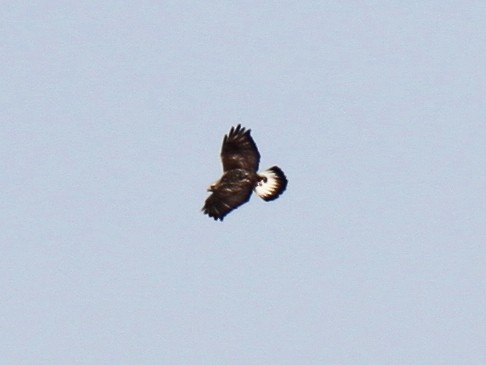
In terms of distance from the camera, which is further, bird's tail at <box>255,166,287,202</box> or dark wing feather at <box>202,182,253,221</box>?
dark wing feather at <box>202,182,253,221</box>

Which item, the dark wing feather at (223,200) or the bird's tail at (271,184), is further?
the dark wing feather at (223,200)

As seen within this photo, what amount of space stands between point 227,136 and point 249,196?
74.1 inches

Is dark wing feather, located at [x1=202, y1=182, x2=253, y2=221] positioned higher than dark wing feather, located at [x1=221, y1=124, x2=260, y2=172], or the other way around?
dark wing feather, located at [x1=221, y1=124, x2=260, y2=172]

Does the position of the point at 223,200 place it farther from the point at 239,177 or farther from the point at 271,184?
the point at 271,184

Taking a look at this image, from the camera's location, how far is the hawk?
32062 millimetres

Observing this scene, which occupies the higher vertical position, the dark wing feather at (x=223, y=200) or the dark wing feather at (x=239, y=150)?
the dark wing feather at (x=239, y=150)

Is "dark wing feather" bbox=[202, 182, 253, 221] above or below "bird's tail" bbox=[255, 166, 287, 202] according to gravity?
below

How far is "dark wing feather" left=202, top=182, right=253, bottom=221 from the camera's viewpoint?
32281 millimetres

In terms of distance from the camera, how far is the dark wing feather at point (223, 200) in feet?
106

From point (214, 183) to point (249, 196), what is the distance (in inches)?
43.7

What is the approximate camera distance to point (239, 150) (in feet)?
105

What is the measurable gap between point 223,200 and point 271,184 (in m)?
1.42

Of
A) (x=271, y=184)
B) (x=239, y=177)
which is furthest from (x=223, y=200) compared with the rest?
(x=271, y=184)

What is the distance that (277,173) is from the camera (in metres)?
32.2
